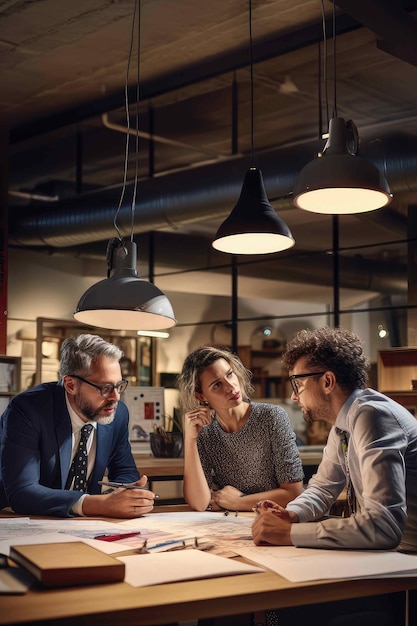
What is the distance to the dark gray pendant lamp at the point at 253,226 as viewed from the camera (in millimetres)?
3545

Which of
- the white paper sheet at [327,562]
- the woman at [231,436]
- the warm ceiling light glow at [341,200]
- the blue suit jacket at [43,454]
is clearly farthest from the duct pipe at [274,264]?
the white paper sheet at [327,562]

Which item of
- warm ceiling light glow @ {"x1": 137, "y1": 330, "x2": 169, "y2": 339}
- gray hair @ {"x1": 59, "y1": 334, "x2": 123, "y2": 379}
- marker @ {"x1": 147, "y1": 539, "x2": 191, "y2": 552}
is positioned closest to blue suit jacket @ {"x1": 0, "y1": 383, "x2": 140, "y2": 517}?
gray hair @ {"x1": 59, "y1": 334, "x2": 123, "y2": 379}

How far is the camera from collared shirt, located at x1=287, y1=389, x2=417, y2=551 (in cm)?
236

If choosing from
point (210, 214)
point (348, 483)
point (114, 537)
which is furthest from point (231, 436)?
point (210, 214)

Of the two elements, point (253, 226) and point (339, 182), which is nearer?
point (339, 182)

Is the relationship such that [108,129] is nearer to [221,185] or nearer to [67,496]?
[221,185]

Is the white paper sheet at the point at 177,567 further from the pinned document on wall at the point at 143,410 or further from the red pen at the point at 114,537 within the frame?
the pinned document on wall at the point at 143,410

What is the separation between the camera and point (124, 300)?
3.57 meters

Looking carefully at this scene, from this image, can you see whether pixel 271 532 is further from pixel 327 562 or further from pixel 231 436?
pixel 231 436

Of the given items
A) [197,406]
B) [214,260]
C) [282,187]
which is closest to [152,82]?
[282,187]

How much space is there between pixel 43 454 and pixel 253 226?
1.37 metres

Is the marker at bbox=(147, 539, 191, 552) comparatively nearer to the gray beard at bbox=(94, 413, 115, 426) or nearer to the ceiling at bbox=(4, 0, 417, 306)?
the gray beard at bbox=(94, 413, 115, 426)

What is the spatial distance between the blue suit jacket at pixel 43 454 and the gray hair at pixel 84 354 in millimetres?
118

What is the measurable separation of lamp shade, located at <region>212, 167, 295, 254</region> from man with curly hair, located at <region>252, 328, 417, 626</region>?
2.15ft
